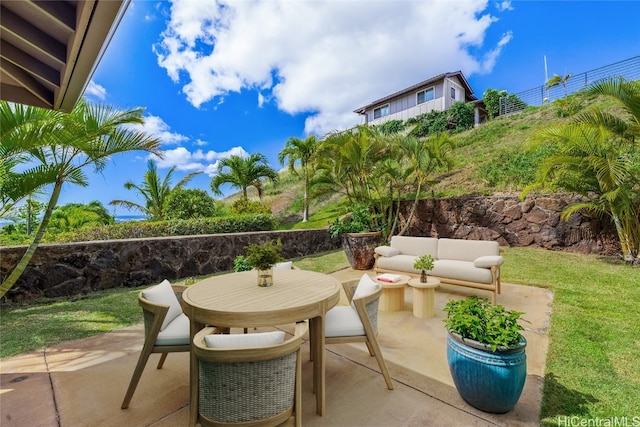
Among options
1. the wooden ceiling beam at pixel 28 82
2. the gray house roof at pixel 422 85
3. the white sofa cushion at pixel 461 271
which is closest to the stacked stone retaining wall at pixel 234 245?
the wooden ceiling beam at pixel 28 82


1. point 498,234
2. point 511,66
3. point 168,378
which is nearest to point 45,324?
point 168,378

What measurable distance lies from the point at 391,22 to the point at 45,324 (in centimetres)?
882

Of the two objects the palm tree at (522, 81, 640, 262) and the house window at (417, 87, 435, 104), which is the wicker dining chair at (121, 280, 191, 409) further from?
the house window at (417, 87, 435, 104)

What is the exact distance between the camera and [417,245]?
5277 mm

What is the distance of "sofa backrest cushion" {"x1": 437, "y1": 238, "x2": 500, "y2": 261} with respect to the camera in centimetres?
454

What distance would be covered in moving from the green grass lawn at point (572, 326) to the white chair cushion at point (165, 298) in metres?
1.75

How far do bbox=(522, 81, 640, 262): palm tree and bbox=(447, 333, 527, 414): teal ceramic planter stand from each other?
5623 mm

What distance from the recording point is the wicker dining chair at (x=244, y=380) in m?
1.37

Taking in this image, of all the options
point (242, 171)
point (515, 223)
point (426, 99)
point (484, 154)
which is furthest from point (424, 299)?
point (426, 99)

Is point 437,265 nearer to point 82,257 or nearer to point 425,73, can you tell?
point 82,257

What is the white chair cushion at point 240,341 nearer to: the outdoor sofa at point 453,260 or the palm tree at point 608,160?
the outdoor sofa at point 453,260

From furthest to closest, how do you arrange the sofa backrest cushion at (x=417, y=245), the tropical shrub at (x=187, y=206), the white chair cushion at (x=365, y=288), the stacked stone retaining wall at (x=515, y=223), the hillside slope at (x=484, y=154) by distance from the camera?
1. the tropical shrub at (x=187, y=206)
2. the hillside slope at (x=484, y=154)
3. the stacked stone retaining wall at (x=515, y=223)
4. the sofa backrest cushion at (x=417, y=245)
5. the white chair cushion at (x=365, y=288)

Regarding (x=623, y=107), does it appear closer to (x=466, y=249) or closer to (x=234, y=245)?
(x=466, y=249)

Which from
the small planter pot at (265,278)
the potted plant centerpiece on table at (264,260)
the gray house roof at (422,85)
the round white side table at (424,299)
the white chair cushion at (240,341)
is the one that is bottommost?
the round white side table at (424,299)
